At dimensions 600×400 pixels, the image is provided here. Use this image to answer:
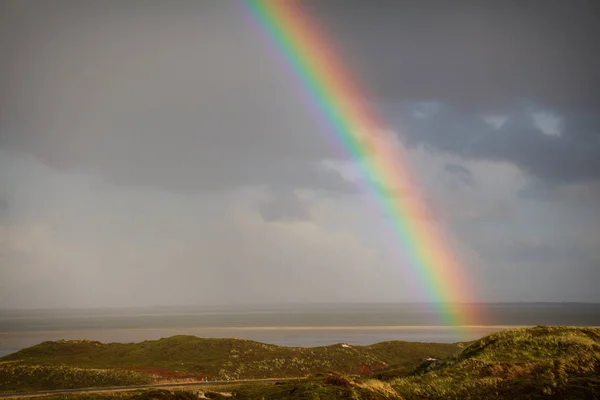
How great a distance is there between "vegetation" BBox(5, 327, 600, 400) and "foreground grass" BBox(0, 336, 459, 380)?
37.2 m

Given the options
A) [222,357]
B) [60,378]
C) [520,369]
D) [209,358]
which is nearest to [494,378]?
[520,369]

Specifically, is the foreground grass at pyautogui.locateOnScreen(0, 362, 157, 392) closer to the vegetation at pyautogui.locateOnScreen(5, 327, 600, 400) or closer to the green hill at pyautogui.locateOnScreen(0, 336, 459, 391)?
the green hill at pyautogui.locateOnScreen(0, 336, 459, 391)

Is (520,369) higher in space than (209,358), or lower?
higher

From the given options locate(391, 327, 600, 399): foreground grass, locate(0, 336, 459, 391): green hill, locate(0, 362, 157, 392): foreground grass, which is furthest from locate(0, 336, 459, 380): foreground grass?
locate(391, 327, 600, 399): foreground grass

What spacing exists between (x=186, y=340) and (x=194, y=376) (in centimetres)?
3534

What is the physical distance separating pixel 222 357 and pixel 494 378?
78.4m

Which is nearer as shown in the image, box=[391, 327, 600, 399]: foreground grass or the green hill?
box=[391, 327, 600, 399]: foreground grass

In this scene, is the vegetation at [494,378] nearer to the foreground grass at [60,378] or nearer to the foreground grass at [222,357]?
the foreground grass at [60,378]

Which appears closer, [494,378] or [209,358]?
[494,378]

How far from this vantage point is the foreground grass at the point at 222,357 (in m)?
96.7

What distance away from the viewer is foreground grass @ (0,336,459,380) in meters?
96.7

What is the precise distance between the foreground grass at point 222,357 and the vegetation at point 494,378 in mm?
37221

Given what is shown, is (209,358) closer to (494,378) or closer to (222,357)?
(222,357)

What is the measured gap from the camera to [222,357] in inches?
4294
